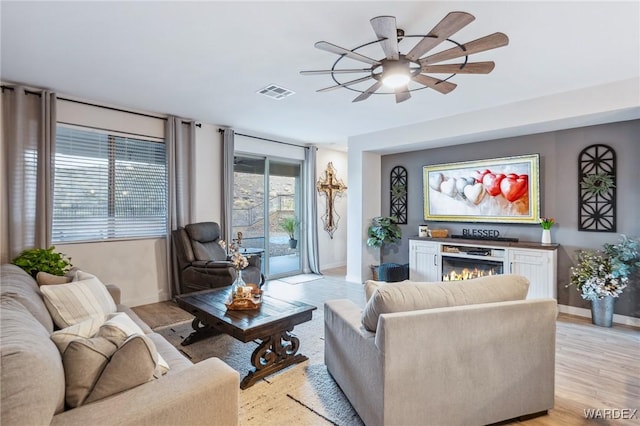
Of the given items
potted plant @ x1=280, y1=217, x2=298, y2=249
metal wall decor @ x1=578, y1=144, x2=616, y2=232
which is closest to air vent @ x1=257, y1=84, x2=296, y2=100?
potted plant @ x1=280, y1=217, x2=298, y2=249

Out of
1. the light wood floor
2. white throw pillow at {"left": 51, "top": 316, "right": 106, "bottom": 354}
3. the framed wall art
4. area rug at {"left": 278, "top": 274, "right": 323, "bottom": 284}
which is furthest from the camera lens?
area rug at {"left": 278, "top": 274, "right": 323, "bottom": 284}

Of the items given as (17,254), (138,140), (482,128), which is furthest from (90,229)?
(482,128)

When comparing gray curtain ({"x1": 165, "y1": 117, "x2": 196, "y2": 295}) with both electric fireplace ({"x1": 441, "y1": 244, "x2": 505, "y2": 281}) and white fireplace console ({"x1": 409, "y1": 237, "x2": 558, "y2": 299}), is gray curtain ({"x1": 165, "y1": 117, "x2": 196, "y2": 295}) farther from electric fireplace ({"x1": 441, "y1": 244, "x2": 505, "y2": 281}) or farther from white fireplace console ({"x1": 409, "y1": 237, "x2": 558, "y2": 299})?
electric fireplace ({"x1": 441, "y1": 244, "x2": 505, "y2": 281})

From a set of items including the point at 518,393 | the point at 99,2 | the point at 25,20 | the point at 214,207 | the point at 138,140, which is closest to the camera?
the point at 518,393

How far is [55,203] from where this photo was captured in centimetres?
388

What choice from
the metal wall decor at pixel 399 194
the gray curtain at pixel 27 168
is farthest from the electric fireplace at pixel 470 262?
the gray curtain at pixel 27 168

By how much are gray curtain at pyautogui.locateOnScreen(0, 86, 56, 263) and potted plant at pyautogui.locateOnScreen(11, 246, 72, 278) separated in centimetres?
27

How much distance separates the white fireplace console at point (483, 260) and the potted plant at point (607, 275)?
12.6 inches

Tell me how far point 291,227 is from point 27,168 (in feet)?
13.2

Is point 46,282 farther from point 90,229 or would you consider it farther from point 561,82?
point 561,82

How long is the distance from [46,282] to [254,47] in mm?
2430

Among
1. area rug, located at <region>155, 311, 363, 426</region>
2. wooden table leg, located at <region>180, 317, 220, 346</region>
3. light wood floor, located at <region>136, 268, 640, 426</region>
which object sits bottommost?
light wood floor, located at <region>136, 268, 640, 426</region>

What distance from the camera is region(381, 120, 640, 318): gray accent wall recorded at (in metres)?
3.74

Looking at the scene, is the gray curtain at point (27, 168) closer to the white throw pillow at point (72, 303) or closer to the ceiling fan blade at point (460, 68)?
the white throw pillow at point (72, 303)
